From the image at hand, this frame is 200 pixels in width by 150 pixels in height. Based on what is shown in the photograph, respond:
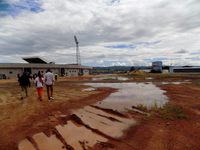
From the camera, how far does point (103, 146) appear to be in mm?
6066

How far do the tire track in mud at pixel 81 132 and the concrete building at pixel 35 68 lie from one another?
42.6 m

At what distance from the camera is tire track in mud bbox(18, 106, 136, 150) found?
616cm

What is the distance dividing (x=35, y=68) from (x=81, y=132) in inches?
1933

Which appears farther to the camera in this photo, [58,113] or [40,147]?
[58,113]

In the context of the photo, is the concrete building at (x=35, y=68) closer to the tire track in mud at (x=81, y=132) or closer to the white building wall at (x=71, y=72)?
the white building wall at (x=71, y=72)

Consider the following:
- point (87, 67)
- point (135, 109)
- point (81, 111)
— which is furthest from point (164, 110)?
point (87, 67)

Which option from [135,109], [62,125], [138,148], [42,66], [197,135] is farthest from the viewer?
[42,66]

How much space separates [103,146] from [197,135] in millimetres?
2839

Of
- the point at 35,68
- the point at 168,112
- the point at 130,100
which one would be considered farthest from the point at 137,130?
the point at 35,68

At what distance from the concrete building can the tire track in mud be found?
140 ft

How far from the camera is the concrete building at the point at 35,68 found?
4910 centimetres

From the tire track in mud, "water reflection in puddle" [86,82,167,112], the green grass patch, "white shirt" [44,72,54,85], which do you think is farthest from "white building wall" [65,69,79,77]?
the tire track in mud

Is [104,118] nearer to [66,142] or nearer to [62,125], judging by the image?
[62,125]

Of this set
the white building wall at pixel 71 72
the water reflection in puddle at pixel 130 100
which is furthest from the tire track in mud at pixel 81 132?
the white building wall at pixel 71 72
